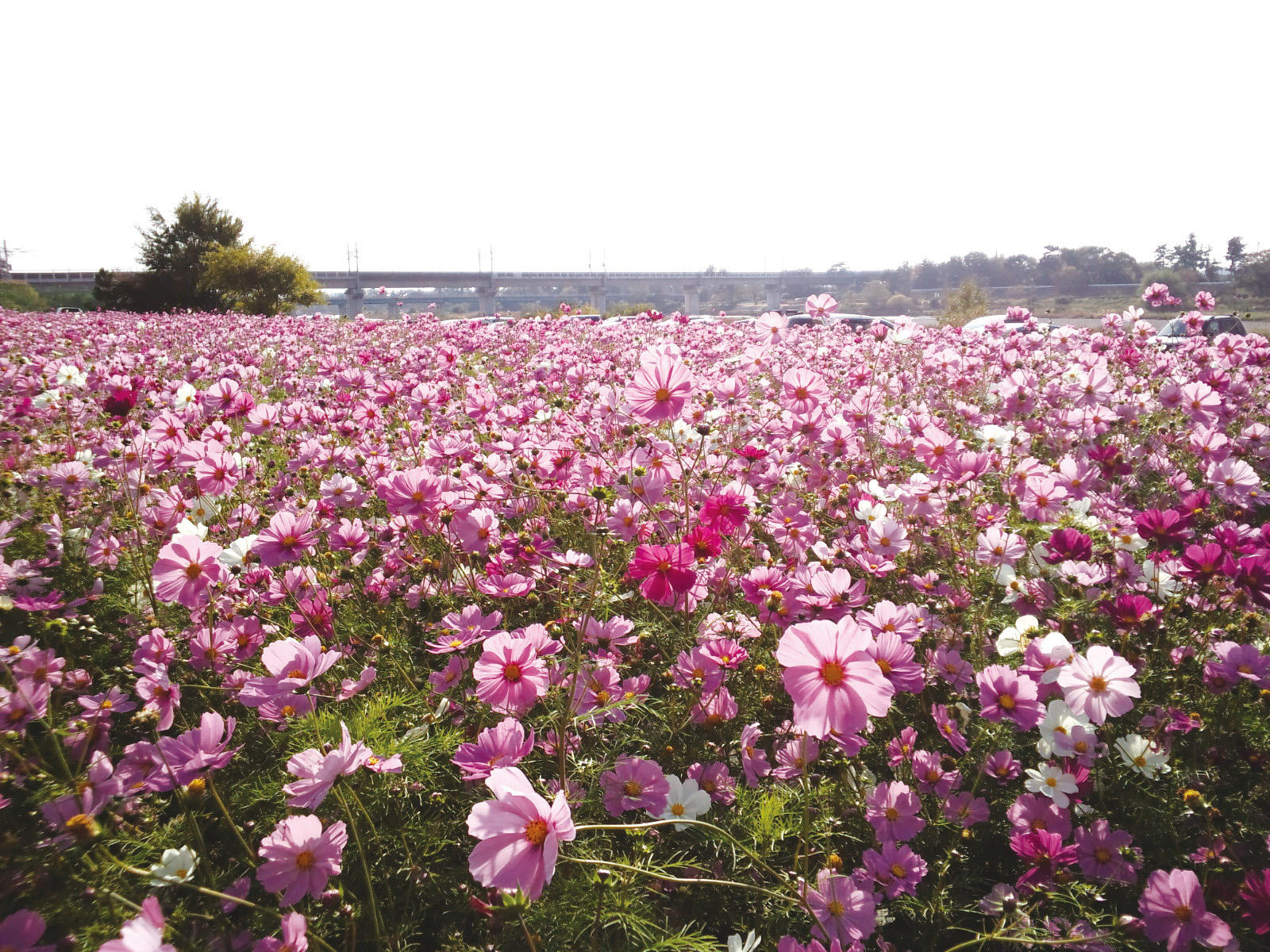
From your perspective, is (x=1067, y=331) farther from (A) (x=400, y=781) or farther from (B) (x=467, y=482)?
(A) (x=400, y=781)

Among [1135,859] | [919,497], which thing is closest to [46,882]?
[1135,859]

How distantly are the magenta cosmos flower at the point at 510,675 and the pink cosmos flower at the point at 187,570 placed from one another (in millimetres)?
657

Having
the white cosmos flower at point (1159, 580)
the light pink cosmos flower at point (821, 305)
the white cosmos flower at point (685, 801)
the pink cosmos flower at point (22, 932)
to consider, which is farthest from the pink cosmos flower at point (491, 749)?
the light pink cosmos flower at point (821, 305)

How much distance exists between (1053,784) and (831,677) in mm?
715

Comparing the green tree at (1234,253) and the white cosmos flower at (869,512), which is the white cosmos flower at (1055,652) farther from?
the green tree at (1234,253)

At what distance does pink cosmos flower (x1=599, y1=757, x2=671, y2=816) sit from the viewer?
118 cm

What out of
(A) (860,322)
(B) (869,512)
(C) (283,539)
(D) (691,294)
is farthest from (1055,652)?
(D) (691,294)

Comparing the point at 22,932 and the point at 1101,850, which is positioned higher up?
the point at 22,932

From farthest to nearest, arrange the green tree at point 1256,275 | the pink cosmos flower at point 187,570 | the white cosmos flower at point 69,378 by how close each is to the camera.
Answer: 1. the green tree at point 1256,275
2. the white cosmos flower at point 69,378
3. the pink cosmos flower at point 187,570

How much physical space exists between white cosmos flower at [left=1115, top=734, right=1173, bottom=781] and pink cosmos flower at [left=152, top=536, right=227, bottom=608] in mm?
1851

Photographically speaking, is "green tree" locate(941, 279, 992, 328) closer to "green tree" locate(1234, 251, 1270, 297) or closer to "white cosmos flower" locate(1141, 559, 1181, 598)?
"white cosmos flower" locate(1141, 559, 1181, 598)

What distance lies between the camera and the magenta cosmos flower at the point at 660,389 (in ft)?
5.13

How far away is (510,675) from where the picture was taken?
111cm

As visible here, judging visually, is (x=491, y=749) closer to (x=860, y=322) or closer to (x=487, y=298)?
(x=860, y=322)
